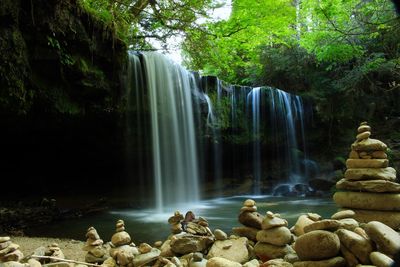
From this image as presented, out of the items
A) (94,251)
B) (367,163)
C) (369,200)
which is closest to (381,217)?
(369,200)

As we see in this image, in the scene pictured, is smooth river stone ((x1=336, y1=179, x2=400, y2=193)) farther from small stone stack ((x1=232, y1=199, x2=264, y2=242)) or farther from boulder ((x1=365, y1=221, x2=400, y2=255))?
boulder ((x1=365, y1=221, x2=400, y2=255))

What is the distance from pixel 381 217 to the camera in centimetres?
385

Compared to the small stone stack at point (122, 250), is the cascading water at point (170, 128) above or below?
above

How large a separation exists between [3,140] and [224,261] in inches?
300

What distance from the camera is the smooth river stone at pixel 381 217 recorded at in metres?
3.77

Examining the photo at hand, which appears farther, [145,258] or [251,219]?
[251,219]

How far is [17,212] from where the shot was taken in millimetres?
7902

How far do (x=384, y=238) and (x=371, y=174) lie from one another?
1583 millimetres

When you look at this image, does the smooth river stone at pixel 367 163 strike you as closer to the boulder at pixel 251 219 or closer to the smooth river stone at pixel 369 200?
the smooth river stone at pixel 369 200

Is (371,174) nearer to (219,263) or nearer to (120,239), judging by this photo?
(219,263)

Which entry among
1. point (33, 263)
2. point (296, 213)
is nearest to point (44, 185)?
point (296, 213)

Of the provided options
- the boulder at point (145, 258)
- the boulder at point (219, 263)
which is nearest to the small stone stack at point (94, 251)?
the boulder at point (145, 258)

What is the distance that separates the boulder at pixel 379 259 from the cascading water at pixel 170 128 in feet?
27.3

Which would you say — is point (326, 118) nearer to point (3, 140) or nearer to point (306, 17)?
point (306, 17)
